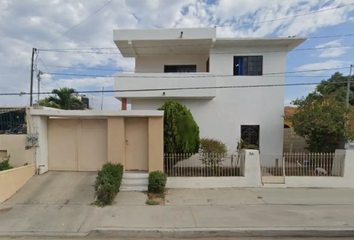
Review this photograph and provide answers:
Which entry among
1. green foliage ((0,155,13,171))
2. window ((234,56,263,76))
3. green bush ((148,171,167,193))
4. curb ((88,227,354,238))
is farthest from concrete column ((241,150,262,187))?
green foliage ((0,155,13,171))

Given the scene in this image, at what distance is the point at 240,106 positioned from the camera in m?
11.5

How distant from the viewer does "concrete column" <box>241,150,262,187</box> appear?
7598 millimetres

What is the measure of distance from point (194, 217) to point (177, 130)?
11.4 feet

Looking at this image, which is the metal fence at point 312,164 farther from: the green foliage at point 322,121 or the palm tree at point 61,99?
the palm tree at point 61,99

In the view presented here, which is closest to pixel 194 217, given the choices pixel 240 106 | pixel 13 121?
pixel 13 121

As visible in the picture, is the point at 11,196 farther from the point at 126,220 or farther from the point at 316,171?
the point at 316,171

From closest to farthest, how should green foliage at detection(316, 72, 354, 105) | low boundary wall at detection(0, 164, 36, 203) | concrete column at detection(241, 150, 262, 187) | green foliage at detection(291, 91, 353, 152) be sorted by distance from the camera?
low boundary wall at detection(0, 164, 36, 203) → concrete column at detection(241, 150, 262, 187) → green foliage at detection(291, 91, 353, 152) → green foliage at detection(316, 72, 354, 105)

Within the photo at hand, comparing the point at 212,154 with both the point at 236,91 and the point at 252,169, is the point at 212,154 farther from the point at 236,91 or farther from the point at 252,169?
the point at 236,91

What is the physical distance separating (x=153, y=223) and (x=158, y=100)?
744 cm

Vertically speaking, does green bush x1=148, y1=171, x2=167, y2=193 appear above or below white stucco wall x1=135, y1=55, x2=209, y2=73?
below

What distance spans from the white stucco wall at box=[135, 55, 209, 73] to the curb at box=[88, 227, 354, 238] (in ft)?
32.0

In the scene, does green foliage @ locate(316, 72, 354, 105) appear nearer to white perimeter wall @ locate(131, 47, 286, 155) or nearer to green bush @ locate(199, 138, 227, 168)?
white perimeter wall @ locate(131, 47, 286, 155)

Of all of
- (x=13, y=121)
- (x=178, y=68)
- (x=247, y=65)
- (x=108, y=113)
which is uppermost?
(x=178, y=68)

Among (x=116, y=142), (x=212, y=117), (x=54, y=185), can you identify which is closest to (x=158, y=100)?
(x=212, y=117)
